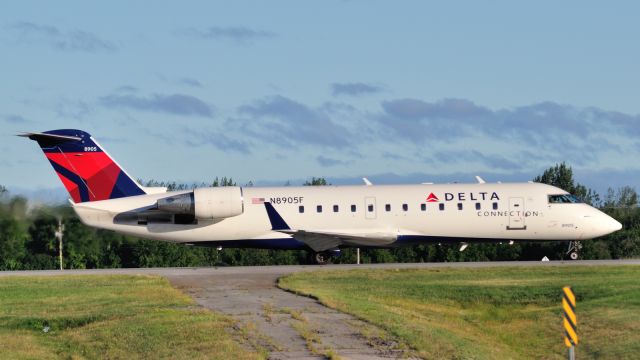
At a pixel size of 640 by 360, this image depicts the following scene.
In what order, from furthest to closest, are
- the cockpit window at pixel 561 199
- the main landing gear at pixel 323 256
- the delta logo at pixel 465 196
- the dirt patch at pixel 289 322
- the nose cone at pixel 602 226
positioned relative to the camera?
the main landing gear at pixel 323 256 < the nose cone at pixel 602 226 < the cockpit window at pixel 561 199 < the delta logo at pixel 465 196 < the dirt patch at pixel 289 322

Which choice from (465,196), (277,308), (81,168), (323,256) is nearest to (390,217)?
(465,196)

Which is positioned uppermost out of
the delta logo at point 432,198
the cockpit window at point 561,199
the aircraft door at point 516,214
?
the delta logo at point 432,198

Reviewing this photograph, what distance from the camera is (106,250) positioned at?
55.7m

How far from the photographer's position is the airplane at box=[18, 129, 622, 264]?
4581cm

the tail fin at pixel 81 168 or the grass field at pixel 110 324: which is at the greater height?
the tail fin at pixel 81 168

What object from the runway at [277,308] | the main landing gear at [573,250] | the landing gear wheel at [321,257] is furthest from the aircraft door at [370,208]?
the main landing gear at [573,250]

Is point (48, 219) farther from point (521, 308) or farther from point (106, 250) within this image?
point (521, 308)

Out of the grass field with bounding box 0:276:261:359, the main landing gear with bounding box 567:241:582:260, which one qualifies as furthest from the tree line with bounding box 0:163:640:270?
the grass field with bounding box 0:276:261:359

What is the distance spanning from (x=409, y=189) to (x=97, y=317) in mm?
20259

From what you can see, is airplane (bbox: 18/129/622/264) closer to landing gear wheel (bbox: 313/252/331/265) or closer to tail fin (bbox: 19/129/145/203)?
tail fin (bbox: 19/129/145/203)

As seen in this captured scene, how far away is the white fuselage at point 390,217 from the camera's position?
45.8 metres

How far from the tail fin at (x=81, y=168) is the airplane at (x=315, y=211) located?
4 cm

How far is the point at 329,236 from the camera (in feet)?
151

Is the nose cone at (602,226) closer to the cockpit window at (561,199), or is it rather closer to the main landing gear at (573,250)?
the cockpit window at (561,199)
